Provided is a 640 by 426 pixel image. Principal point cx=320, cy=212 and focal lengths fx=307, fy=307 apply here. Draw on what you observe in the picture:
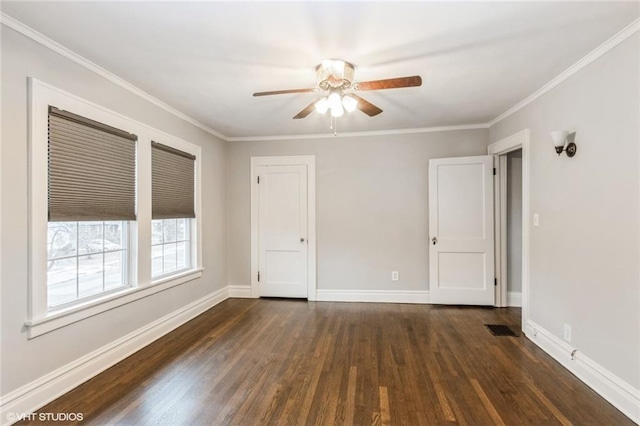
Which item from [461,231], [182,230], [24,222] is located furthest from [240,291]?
[461,231]

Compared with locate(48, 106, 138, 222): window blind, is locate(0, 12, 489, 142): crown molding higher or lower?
higher

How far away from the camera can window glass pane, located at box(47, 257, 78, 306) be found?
220 cm

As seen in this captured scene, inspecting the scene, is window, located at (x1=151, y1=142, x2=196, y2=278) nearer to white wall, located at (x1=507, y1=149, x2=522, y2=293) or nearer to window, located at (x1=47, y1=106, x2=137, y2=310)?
window, located at (x1=47, y1=106, x2=137, y2=310)

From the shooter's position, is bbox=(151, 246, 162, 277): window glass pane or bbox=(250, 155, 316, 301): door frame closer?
bbox=(151, 246, 162, 277): window glass pane

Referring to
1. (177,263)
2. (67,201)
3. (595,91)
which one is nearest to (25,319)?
(67,201)

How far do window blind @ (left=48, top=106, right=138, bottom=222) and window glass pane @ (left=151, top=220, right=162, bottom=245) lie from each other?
385 millimetres

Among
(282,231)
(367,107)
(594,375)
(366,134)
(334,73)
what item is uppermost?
(366,134)

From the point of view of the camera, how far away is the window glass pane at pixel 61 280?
2.20 m

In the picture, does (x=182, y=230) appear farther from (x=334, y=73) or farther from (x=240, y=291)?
(x=334, y=73)

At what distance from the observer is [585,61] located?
232 centimetres

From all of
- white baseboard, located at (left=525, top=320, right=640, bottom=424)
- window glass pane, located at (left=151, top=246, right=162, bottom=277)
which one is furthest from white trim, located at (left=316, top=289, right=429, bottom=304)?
window glass pane, located at (left=151, top=246, right=162, bottom=277)

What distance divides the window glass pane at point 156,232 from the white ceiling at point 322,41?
1.29m

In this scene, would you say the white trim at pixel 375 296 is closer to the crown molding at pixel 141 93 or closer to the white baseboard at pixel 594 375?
the white baseboard at pixel 594 375

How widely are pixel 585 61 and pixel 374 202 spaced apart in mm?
2638
